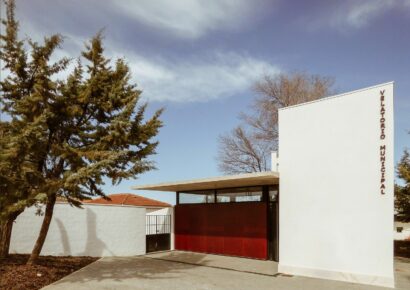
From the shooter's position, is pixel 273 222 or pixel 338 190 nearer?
pixel 338 190

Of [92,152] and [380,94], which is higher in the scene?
[380,94]

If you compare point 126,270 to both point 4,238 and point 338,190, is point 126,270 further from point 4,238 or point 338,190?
point 338,190

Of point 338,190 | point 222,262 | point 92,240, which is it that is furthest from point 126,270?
point 338,190

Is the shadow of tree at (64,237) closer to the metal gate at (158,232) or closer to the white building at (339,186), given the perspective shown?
the metal gate at (158,232)

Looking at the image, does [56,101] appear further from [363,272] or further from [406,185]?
[406,185]

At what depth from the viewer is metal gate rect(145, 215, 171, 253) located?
20005mm

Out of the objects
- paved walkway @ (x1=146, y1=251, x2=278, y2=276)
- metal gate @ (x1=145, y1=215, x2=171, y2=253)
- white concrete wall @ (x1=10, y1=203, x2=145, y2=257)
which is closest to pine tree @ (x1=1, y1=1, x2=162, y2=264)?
white concrete wall @ (x1=10, y1=203, x2=145, y2=257)

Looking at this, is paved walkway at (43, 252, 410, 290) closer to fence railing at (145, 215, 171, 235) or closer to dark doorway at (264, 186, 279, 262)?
dark doorway at (264, 186, 279, 262)

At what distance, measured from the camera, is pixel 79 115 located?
12.4m

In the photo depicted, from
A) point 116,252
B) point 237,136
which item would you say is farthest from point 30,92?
point 237,136

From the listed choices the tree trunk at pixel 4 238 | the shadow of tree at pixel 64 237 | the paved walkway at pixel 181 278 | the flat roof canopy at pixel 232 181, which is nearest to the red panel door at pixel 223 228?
the flat roof canopy at pixel 232 181

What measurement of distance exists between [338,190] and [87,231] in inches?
448

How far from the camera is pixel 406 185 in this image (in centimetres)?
1848

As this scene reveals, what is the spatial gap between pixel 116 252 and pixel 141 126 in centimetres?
852
